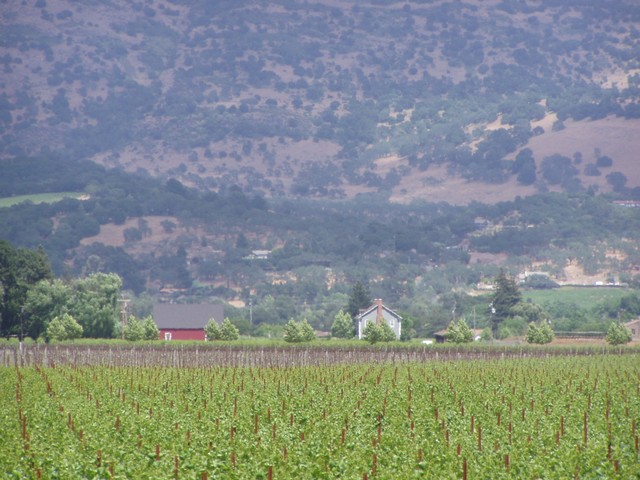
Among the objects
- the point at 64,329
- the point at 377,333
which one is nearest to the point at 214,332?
the point at 64,329

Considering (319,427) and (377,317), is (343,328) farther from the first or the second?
(319,427)

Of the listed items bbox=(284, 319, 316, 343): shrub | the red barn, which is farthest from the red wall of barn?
bbox=(284, 319, 316, 343): shrub

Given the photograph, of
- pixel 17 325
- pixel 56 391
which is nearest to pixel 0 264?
pixel 17 325

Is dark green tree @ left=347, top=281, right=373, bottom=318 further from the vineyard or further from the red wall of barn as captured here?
the vineyard

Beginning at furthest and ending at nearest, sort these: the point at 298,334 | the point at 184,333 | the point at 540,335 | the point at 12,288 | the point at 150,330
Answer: the point at 184,333 < the point at 12,288 < the point at 540,335 < the point at 150,330 < the point at 298,334

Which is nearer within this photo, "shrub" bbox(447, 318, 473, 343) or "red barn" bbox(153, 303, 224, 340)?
"shrub" bbox(447, 318, 473, 343)

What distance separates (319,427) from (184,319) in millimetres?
104511

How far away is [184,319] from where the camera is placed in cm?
14088

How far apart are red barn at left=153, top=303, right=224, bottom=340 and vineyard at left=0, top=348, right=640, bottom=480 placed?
7882 centimetres

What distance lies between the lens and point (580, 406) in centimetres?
4397

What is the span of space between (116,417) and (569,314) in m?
158

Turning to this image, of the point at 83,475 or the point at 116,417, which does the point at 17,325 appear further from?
the point at 83,475

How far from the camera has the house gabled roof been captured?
13950 cm

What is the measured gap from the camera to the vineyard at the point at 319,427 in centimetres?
2961
